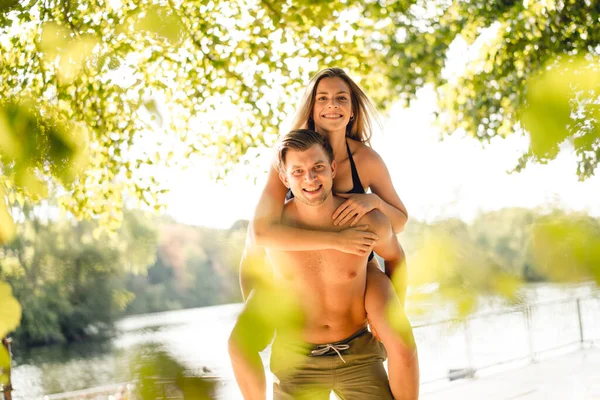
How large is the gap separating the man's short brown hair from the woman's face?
0.94 ft

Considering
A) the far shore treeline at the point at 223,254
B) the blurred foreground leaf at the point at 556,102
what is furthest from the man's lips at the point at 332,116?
the blurred foreground leaf at the point at 556,102

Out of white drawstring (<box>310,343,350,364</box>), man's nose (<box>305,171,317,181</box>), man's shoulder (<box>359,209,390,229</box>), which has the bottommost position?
white drawstring (<box>310,343,350,364</box>)

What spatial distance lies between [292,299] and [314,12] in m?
4.66

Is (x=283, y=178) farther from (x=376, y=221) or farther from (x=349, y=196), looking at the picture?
(x=376, y=221)

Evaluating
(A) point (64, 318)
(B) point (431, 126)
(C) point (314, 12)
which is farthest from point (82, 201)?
(B) point (431, 126)

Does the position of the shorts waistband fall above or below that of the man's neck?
below

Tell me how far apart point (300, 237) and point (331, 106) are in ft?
1.97

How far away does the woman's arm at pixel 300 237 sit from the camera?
118cm

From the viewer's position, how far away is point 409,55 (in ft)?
16.3

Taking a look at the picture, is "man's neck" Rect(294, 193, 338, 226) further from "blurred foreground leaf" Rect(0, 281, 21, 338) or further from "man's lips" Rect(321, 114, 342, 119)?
"blurred foreground leaf" Rect(0, 281, 21, 338)

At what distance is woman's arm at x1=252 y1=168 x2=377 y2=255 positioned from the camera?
118cm

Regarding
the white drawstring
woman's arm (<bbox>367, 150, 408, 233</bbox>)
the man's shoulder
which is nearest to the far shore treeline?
the man's shoulder

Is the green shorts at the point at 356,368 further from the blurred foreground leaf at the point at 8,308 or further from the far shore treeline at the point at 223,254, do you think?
the blurred foreground leaf at the point at 8,308

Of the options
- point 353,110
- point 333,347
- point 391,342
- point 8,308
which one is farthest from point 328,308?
point 8,308
